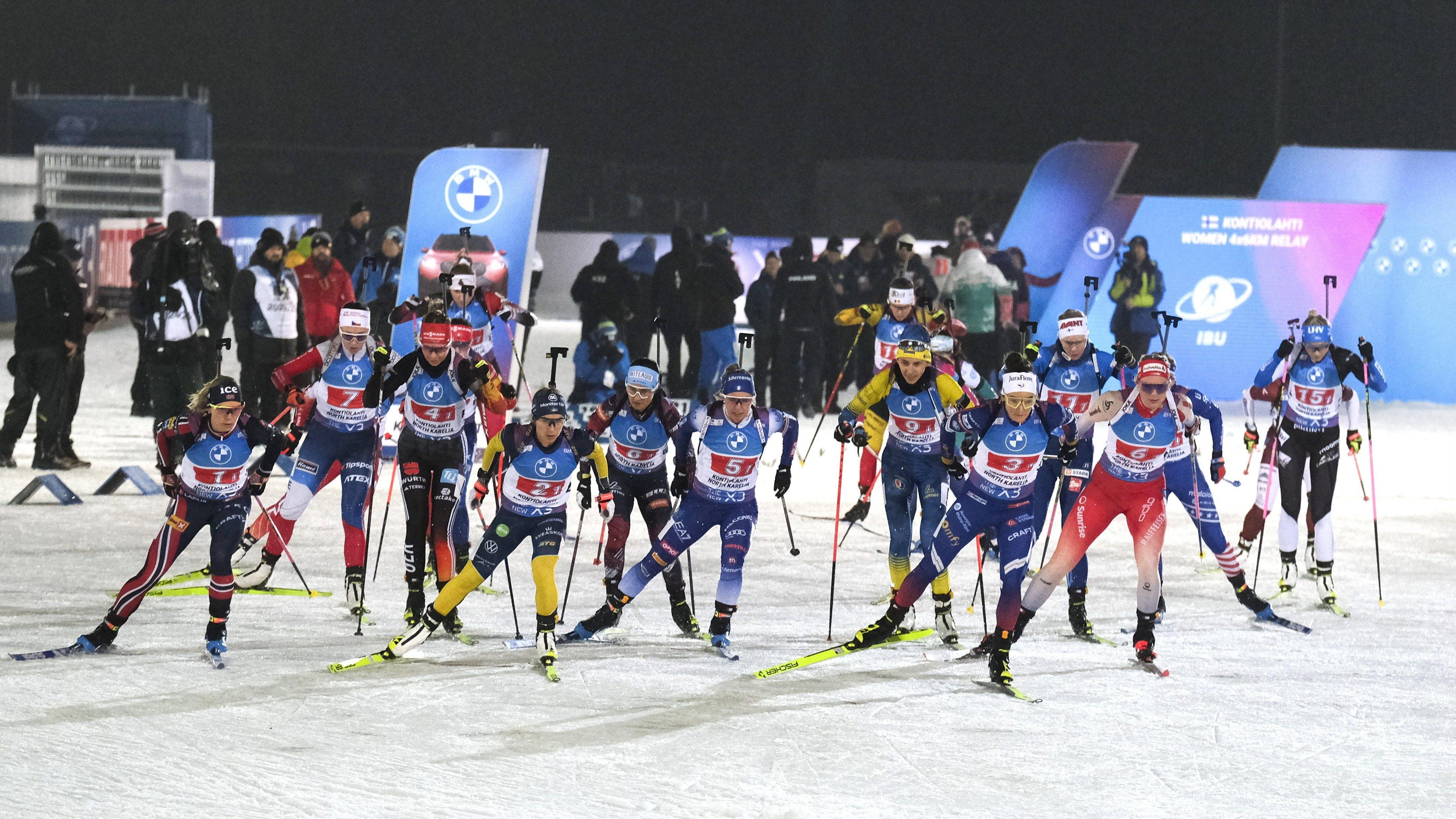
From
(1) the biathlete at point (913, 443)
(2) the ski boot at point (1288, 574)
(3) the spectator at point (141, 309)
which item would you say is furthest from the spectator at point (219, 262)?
(2) the ski boot at point (1288, 574)

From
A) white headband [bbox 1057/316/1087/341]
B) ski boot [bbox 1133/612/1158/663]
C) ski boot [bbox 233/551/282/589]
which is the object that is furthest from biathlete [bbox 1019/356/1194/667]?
ski boot [bbox 233/551/282/589]

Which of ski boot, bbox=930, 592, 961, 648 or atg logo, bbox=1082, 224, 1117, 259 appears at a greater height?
atg logo, bbox=1082, 224, 1117, 259

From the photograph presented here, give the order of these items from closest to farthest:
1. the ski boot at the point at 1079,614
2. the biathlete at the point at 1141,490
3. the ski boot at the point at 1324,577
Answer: the biathlete at the point at 1141,490 < the ski boot at the point at 1079,614 < the ski boot at the point at 1324,577

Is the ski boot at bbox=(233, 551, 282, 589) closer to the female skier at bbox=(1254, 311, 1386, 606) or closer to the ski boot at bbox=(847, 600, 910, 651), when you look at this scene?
the ski boot at bbox=(847, 600, 910, 651)

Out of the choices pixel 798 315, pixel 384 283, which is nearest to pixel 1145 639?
pixel 384 283

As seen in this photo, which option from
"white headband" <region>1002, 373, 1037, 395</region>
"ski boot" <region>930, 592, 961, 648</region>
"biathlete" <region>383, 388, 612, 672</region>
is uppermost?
"white headband" <region>1002, 373, 1037, 395</region>

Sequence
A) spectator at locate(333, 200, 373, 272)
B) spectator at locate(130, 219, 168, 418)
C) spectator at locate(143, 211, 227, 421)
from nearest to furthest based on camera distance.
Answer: spectator at locate(143, 211, 227, 421), spectator at locate(130, 219, 168, 418), spectator at locate(333, 200, 373, 272)

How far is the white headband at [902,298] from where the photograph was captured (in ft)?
36.6

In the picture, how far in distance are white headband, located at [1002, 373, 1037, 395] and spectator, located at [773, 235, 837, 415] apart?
9685 millimetres

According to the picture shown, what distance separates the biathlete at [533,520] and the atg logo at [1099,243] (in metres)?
13.3

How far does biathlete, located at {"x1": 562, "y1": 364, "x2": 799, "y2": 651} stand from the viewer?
8.41 m

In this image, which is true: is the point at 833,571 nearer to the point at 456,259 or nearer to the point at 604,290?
the point at 456,259

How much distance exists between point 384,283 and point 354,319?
6.17 m

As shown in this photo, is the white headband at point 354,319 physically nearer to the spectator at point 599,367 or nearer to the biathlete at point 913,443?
the biathlete at point 913,443
